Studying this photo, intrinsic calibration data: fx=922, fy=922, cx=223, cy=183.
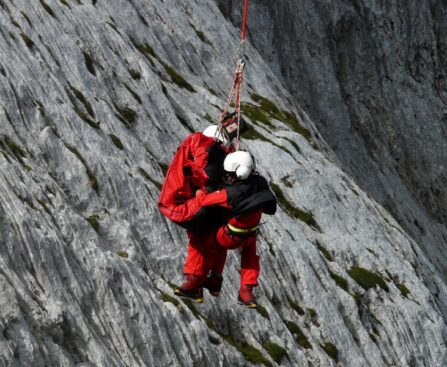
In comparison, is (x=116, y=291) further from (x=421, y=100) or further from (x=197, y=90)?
(x=421, y=100)

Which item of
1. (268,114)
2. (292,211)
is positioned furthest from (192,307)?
(268,114)

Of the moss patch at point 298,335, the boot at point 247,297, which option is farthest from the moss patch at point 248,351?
the boot at point 247,297

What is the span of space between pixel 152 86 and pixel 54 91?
9.63m

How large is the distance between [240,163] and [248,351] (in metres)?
16.1

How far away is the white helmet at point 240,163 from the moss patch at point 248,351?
15.2m

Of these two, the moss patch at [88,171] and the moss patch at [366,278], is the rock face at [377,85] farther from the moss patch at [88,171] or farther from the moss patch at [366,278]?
the moss patch at [88,171]

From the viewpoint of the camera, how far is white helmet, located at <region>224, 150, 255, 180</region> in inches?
769

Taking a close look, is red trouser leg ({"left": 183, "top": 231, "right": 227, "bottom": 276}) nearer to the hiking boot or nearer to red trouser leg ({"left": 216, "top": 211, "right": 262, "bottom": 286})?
the hiking boot

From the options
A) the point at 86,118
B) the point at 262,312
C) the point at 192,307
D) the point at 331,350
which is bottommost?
the point at 331,350

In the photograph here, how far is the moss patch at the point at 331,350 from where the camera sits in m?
39.2

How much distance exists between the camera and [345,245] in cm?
4741

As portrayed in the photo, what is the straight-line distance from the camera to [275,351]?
35.4 meters

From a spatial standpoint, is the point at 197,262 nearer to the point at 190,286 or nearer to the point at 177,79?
the point at 190,286

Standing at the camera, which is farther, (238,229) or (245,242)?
(245,242)
